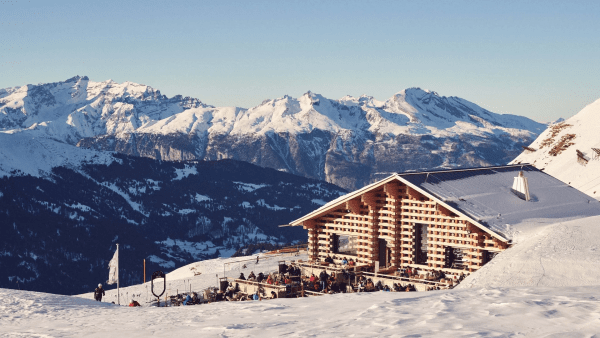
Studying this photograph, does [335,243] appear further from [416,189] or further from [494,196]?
[494,196]

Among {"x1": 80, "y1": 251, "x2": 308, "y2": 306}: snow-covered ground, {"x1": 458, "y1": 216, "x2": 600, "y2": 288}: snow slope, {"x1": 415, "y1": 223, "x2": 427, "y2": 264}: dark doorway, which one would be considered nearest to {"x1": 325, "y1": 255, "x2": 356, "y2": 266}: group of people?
{"x1": 415, "y1": 223, "x2": 427, "y2": 264}: dark doorway

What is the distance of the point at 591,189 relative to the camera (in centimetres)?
6712

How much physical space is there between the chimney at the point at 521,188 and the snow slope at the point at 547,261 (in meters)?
5.37

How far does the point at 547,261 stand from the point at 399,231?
11057mm

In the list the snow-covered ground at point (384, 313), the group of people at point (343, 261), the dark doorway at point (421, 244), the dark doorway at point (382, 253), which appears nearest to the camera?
the snow-covered ground at point (384, 313)

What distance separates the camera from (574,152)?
7844cm

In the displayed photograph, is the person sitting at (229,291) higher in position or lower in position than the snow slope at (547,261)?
lower

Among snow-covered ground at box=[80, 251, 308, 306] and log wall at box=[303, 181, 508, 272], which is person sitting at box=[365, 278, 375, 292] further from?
snow-covered ground at box=[80, 251, 308, 306]

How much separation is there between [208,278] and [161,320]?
34.5 m

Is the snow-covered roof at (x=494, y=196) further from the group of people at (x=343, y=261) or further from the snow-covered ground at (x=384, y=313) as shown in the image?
the snow-covered ground at (x=384, y=313)

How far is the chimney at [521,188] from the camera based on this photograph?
39.6 metres

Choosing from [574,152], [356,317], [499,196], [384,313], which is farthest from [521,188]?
[574,152]

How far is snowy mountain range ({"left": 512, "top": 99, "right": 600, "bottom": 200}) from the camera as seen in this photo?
71250 mm

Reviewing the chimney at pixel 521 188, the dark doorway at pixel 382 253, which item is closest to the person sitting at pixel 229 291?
the dark doorway at pixel 382 253
